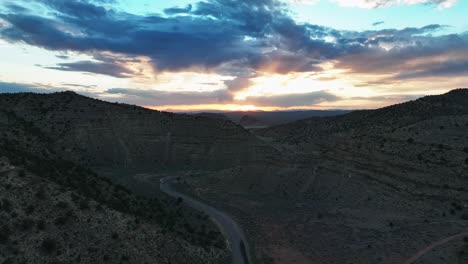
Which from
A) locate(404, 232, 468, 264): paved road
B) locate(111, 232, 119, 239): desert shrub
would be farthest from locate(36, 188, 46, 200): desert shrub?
locate(404, 232, 468, 264): paved road

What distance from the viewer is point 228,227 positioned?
30969 millimetres

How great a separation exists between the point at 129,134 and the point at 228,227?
126ft

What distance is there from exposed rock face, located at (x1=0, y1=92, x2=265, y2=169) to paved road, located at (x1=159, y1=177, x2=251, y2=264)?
16.5m

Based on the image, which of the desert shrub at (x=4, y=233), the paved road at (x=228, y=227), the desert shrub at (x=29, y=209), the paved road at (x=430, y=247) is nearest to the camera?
the desert shrub at (x=4, y=233)

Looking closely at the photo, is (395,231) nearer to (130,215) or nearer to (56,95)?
(130,215)

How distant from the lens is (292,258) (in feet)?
83.3

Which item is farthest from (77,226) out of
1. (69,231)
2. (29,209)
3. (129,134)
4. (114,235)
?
(129,134)

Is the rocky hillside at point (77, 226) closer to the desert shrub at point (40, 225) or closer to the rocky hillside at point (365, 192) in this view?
the desert shrub at point (40, 225)

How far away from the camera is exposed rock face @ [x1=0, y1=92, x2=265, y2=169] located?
59.0 metres

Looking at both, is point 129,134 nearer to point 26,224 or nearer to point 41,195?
point 41,195

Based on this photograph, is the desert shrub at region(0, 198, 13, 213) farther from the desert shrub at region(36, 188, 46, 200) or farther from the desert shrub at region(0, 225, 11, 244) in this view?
the desert shrub at region(36, 188, 46, 200)

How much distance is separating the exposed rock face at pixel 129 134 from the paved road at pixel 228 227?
16.5 metres

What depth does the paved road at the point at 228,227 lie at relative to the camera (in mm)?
25475

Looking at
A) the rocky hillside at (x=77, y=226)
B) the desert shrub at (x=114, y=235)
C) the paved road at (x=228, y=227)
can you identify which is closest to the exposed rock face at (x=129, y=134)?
the paved road at (x=228, y=227)
